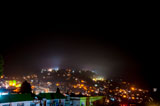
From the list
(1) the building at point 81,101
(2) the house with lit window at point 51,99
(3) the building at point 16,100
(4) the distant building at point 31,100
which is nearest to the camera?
(3) the building at point 16,100

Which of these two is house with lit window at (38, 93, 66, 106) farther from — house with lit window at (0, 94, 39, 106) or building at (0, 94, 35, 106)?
building at (0, 94, 35, 106)

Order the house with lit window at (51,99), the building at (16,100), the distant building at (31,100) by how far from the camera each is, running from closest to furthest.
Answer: the building at (16,100) < the distant building at (31,100) < the house with lit window at (51,99)

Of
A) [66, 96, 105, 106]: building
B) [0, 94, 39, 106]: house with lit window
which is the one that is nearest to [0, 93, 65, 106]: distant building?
[0, 94, 39, 106]: house with lit window

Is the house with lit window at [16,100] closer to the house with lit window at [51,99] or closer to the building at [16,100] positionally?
the building at [16,100]

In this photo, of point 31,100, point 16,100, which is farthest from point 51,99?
point 16,100

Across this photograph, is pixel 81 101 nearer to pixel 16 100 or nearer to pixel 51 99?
pixel 51 99

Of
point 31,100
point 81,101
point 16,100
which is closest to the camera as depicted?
point 16,100

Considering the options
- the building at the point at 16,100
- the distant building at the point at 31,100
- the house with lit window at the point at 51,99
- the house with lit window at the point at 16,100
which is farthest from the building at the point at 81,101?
the building at the point at 16,100

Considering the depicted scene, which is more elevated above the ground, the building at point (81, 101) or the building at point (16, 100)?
the building at point (16, 100)

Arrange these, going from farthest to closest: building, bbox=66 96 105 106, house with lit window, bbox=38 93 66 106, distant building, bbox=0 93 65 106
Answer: building, bbox=66 96 105 106
house with lit window, bbox=38 93 66 106
distant building, bbox=0 93 65 106

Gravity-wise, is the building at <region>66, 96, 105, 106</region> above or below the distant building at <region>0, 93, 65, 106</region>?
below

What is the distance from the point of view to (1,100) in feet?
54.5

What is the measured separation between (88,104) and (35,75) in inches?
4512

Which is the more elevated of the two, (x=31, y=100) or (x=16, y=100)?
(x=16, y=100)
